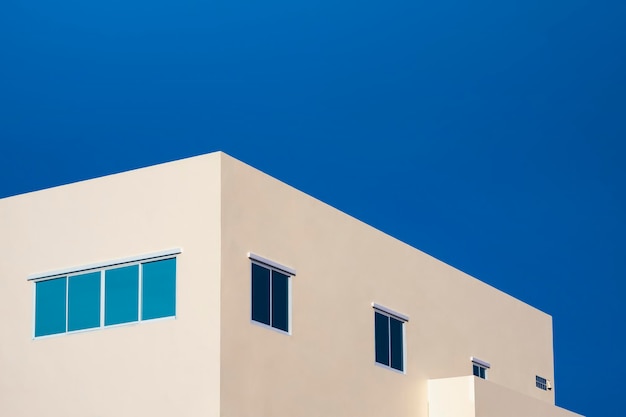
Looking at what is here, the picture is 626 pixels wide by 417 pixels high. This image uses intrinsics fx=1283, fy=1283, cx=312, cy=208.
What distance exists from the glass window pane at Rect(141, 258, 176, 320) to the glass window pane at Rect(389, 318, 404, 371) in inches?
280

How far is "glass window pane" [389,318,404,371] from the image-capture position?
30094 mm

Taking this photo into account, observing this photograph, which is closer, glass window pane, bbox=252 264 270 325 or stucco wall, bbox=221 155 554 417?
stucco wall, bbox=221 155 554 417

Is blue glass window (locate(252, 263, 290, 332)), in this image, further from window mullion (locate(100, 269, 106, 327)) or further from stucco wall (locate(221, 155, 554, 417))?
window mullion (locate(100, 269, 106, 327))

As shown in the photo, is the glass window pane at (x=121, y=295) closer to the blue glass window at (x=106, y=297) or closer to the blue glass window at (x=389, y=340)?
the blue glass window at (x=106, y=297)

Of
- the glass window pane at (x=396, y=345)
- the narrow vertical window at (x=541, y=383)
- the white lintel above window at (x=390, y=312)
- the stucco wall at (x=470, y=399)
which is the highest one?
the white lintel above window at (x=390, y=312)

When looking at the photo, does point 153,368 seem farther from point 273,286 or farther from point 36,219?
point 36,219

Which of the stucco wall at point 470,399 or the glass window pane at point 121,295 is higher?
the glass window pane at point 121,295

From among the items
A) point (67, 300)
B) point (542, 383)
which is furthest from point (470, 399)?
point (67, 300)

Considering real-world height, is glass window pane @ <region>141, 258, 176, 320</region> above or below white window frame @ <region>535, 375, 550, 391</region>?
below

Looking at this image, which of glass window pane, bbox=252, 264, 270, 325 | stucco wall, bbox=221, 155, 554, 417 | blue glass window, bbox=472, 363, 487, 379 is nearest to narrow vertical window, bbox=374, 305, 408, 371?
stucco wall, bbox=221, 155, 554, 417

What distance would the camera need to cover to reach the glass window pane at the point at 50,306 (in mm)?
26172

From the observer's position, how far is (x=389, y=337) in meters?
30.0

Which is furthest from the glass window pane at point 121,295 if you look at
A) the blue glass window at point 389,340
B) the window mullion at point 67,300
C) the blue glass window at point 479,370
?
the blue glass window at point 479,370

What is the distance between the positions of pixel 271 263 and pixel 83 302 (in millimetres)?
3877
